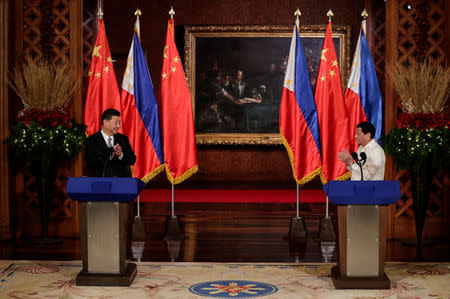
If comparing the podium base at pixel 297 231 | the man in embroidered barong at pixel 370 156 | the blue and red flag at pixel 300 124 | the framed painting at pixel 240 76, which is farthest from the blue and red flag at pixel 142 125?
the framed painting at pixel 240 76

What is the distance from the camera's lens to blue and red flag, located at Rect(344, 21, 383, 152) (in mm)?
7418

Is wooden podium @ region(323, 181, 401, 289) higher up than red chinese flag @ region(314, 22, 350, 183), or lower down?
lower down

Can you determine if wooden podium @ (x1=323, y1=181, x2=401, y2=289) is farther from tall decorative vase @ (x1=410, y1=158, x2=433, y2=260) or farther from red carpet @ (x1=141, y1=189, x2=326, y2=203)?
red carpet @ (x1=141, y1=189, x2=326, y2=203)

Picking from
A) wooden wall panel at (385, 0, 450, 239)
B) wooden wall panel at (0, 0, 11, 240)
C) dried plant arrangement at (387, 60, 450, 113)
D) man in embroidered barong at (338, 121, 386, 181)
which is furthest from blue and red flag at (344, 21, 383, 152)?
wooden wall panel at (0, 0, 11, 240)

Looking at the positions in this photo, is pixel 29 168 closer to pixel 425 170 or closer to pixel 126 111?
pixel 126 111

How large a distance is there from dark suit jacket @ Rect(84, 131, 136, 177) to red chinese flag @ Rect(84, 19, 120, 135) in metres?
1.60

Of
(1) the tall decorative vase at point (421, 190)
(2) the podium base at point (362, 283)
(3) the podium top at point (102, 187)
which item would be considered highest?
(3) the podium top at point (102, 187)

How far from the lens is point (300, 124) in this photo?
7266 mm

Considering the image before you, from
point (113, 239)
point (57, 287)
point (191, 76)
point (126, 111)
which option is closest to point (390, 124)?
point (126, 111)

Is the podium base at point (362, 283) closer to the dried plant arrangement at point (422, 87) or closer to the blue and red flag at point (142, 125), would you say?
the dried plant arrangement at point (422, 87)

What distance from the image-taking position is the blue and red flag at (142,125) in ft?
24.3

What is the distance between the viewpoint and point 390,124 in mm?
7312

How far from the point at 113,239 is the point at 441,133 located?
3.63 metres

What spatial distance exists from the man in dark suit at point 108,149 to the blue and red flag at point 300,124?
7.08ft
